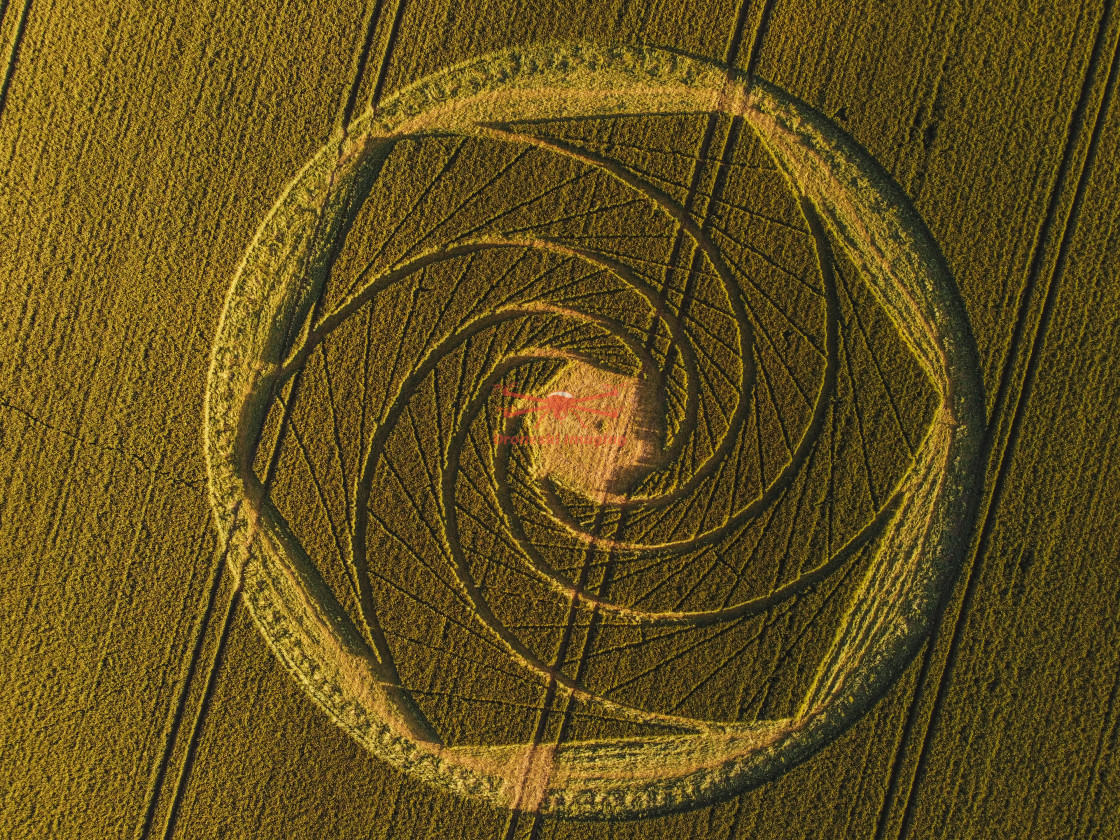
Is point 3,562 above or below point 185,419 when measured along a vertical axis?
below

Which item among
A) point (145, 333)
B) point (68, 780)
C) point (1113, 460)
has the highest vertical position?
point (1113, 460)

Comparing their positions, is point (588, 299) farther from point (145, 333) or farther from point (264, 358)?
point (145, 333)

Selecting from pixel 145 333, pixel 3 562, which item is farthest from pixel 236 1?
pixel 3 562
